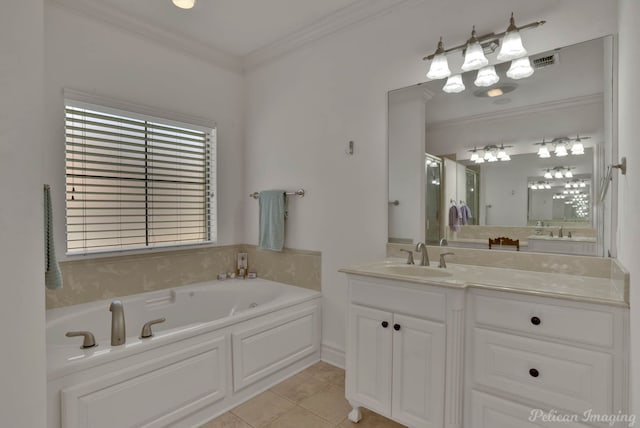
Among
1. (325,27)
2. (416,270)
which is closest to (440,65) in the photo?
(325,27)

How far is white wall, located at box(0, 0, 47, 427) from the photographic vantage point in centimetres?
124

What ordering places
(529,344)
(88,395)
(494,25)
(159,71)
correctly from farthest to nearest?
1. (159,71)
2. (494,25)
3. (88,395)
4. (529,344)

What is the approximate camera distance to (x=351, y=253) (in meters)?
2.57

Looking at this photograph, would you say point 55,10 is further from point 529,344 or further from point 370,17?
point 529,344

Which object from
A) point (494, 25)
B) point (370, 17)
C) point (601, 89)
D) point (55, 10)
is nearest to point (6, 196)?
point (55, 10)

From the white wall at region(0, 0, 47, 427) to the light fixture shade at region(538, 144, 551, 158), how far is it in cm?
245

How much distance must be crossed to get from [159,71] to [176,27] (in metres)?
0.37

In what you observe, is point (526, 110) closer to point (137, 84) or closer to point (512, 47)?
point (512, 47)

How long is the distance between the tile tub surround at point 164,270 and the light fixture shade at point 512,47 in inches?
73.3

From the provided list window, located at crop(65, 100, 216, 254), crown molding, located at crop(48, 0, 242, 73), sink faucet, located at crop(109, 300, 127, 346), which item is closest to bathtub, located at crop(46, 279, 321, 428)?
sink faucet, located at crop(109, 300, 127, 346)

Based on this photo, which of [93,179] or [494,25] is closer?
[494,25]

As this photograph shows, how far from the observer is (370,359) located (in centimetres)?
184

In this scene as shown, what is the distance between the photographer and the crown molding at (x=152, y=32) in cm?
227

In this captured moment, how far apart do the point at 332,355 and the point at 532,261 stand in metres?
1.62
